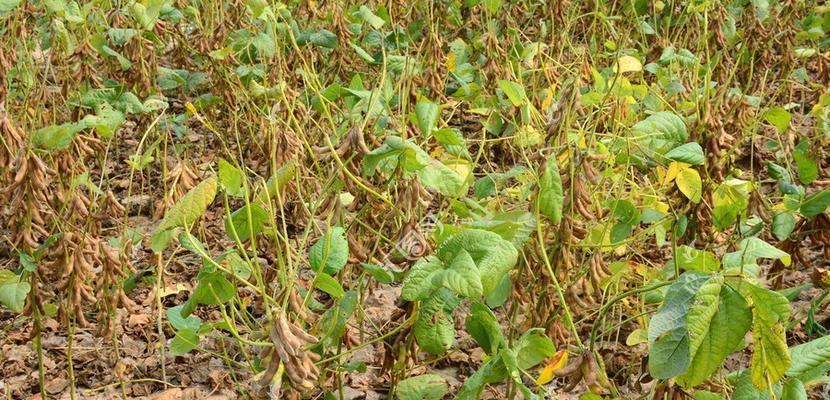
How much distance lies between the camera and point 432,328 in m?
1.65

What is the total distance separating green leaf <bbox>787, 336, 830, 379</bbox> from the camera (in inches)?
56.0

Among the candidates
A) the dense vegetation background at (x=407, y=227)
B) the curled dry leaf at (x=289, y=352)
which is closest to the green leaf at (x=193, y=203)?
the dense vegetation background at (x=407, y=227)

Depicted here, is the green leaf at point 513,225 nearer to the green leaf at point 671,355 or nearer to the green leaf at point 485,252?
the green leaf at point 485,252

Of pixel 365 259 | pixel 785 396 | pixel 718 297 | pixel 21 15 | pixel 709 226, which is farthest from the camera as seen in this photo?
pixel 21 15

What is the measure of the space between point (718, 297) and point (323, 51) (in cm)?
220

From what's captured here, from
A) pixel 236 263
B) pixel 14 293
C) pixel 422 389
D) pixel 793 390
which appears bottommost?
pixel 422 389

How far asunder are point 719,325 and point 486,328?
1.50ft

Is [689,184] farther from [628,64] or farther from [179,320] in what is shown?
[179,320]

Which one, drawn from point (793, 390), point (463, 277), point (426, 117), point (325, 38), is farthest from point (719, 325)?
point (325, 38)

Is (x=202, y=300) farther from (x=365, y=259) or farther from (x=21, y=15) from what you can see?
(x=21, y=15)

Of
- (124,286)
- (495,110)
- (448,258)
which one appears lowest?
(124,286)

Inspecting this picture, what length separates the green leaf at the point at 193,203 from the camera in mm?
1515

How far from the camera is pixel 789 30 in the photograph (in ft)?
11.3

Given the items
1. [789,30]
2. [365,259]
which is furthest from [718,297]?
[789,30]
